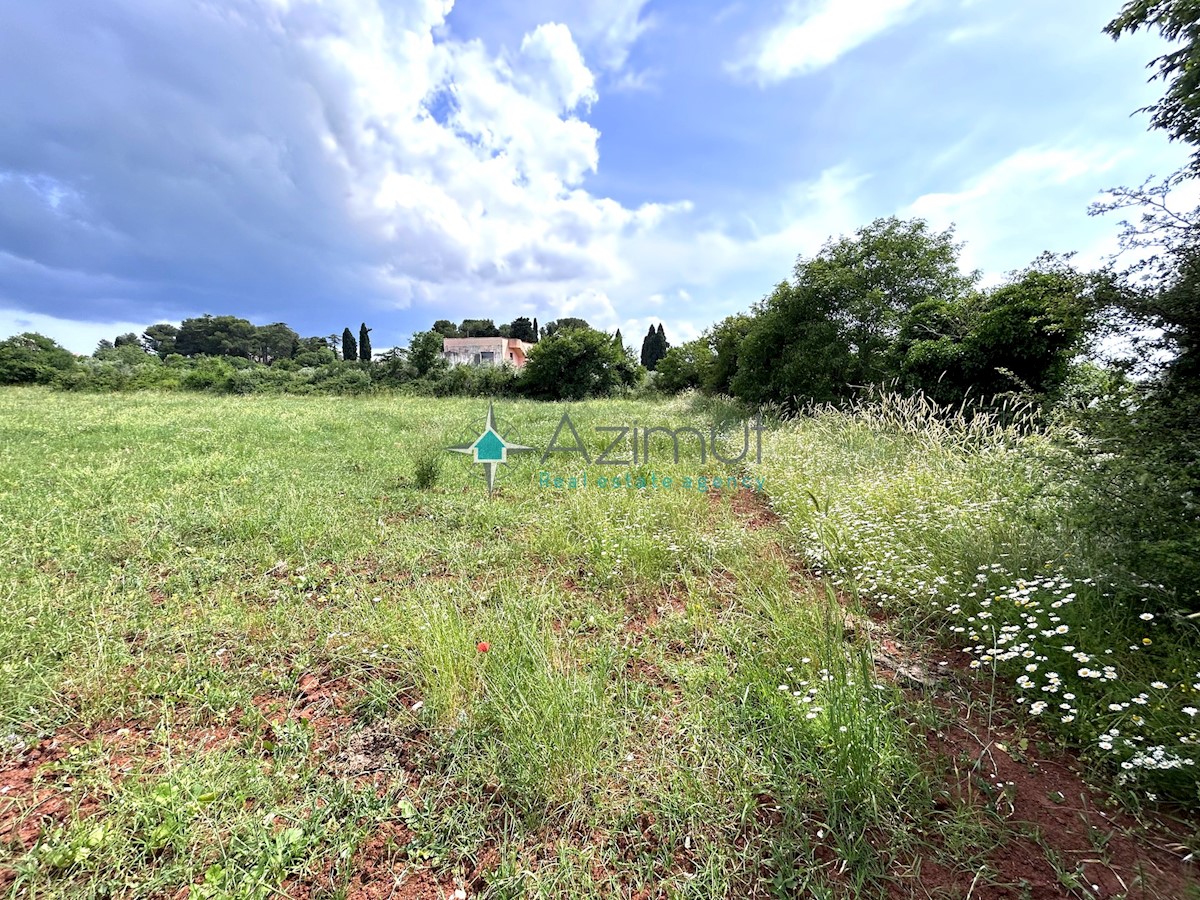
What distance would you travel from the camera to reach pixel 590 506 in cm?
413

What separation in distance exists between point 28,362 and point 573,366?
87.4 ft

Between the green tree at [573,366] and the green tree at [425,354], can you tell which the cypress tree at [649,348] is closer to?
the green tree at [573,366]

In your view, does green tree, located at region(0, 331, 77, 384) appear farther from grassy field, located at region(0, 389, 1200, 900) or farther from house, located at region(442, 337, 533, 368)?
grassy field, located at region(0, 389, 1200, 900)

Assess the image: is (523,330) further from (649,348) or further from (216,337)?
(216,337)

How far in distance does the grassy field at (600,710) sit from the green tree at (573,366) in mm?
17758

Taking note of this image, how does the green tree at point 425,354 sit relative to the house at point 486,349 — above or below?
below

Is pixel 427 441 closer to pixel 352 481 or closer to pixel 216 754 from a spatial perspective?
pixel 352 481

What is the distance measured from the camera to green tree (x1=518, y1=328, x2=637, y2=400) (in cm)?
2056

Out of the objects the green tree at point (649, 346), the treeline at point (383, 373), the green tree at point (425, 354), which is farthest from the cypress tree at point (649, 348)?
the green tree at point (425, 354)

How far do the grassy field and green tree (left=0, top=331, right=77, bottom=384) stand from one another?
2864 cm

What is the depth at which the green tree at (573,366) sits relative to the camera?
2056 cm

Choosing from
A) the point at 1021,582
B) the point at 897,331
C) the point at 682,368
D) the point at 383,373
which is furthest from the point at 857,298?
the point at 383,373

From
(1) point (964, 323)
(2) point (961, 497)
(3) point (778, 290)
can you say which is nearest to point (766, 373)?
(3) point (778, 290)

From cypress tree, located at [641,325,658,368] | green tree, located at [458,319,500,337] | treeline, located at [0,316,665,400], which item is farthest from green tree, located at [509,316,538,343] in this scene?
treeline, located at [0,316,665,400]
